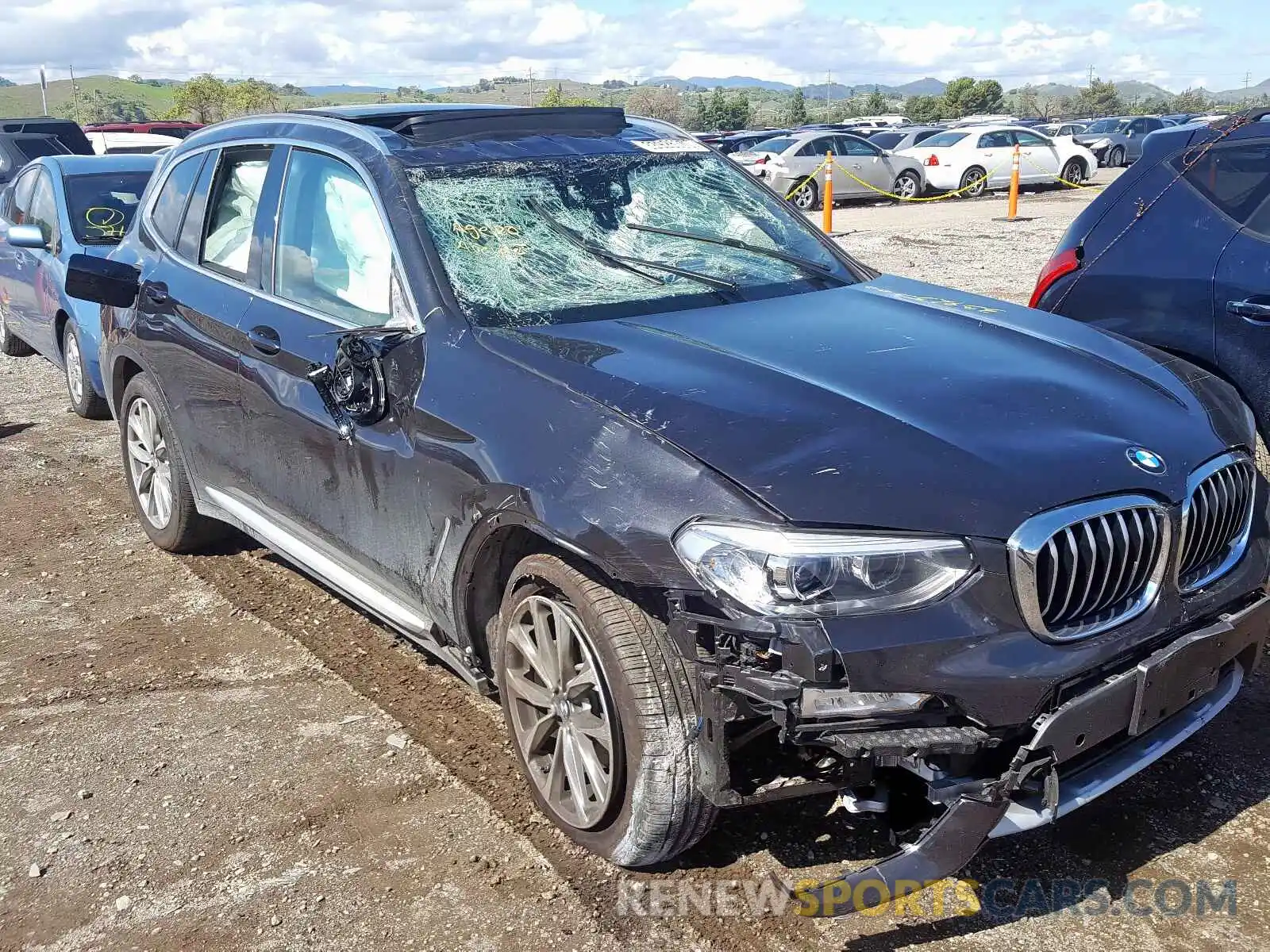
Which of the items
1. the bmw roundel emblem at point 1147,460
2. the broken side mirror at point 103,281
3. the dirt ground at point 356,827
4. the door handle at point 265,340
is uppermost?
the broken side mirror at point 103,281

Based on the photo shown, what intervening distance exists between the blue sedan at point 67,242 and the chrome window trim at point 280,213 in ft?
7.72

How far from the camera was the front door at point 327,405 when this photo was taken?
11.4ft

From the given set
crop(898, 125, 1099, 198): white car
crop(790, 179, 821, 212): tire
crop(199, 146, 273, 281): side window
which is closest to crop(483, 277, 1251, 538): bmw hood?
crop(199, 146, 273, 281): side window

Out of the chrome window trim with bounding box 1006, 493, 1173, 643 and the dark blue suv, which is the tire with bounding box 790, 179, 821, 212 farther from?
the chrome window trim with bounding box 1006, 493, 1173, 643

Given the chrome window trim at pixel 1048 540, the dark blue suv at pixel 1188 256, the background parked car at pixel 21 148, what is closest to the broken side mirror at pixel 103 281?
the dark blue suv at pixel 1188 256

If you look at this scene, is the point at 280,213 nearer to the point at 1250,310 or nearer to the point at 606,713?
the point at 606,713

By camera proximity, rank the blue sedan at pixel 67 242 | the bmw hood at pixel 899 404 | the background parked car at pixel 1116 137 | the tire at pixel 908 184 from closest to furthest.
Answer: the bmw hood at pixel 899 404 → the blue sedan at pixel 67 242 → the tire at pixel 908 184 → the background parked car at pixel 1116 137

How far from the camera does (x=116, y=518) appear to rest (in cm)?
612

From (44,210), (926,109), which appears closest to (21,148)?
(44,210)

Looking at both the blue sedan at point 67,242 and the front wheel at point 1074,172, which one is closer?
the blue sedan at point 67,242

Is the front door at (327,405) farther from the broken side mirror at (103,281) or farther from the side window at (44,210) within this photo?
the side window at (44,210)

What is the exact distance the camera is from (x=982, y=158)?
24656mm

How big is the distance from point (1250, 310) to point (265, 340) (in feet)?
11.2

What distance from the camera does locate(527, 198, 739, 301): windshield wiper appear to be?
3.83m
